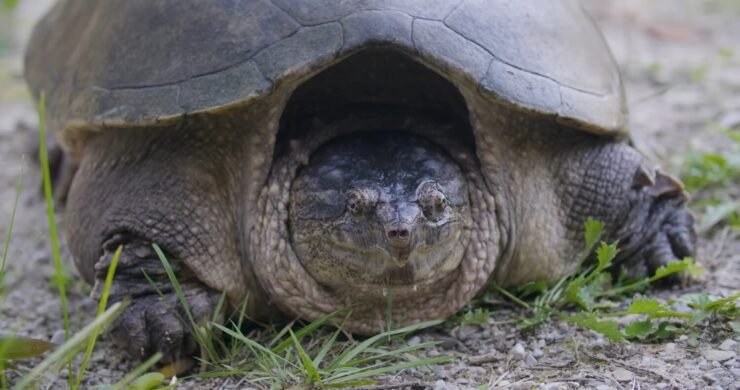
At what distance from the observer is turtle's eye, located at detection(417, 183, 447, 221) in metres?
2.18

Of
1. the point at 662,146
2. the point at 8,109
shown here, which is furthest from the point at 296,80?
the point at 8,109

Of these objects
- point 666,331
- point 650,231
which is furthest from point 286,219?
point 650,231

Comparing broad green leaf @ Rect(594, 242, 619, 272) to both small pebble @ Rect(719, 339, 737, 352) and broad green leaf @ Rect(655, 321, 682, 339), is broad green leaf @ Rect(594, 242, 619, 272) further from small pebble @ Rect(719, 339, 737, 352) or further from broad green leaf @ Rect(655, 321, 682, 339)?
small pebble @ Rect(719, 339, 737, 352)

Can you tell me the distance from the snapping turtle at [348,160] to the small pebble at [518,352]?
9.7 inches

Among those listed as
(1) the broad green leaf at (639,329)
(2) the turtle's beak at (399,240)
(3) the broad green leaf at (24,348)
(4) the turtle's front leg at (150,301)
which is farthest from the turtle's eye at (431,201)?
(3) the broad green leaf at (24,348)

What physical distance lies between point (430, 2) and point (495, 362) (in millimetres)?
1024

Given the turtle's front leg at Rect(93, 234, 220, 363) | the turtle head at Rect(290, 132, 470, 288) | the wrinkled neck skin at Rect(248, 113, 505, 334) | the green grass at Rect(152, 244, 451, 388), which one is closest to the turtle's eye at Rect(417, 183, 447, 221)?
the turtle head at Rect(290, 132, 470, 288)

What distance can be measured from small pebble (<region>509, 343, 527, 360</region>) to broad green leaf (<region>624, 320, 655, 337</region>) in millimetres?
274

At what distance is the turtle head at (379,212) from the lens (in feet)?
7.08

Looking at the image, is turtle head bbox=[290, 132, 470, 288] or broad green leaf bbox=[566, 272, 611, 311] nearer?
turtle head bbox=[290, 132, 470, 288]

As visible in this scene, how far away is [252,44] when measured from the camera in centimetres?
237

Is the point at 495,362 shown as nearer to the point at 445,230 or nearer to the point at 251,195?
the point at 445,230

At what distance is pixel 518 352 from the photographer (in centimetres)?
226

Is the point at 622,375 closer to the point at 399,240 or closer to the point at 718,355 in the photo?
the point at 718,355
